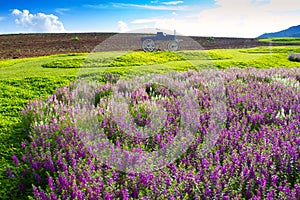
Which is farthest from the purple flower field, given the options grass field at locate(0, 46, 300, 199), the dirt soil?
the dirt soil

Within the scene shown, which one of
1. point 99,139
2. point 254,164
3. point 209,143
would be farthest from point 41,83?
point 254,164

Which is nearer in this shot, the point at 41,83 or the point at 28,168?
the point at 28,168

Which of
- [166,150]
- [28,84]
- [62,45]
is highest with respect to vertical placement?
[62,45]

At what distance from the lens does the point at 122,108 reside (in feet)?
16.0

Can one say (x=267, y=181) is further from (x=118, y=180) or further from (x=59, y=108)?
(x=59, y=108)

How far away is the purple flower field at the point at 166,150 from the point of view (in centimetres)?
284

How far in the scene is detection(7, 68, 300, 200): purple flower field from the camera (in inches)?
112

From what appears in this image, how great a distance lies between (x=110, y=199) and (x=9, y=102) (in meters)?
4.78

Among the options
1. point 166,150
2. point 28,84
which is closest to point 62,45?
point 28,84

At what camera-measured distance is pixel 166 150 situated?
368 cm

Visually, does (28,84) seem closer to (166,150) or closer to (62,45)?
(166,150)

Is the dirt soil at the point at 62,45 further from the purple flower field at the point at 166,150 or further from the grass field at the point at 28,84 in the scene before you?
the purple flower field at the point at 166,150

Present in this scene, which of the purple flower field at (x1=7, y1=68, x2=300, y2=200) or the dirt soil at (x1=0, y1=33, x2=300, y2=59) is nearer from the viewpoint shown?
the purple flower field at (x1=7, y1=68, x2=300, y2=200)

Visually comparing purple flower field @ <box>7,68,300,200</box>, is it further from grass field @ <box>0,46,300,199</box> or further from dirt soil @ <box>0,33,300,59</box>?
dirt soil @ <box>0,33,300,59</box>
